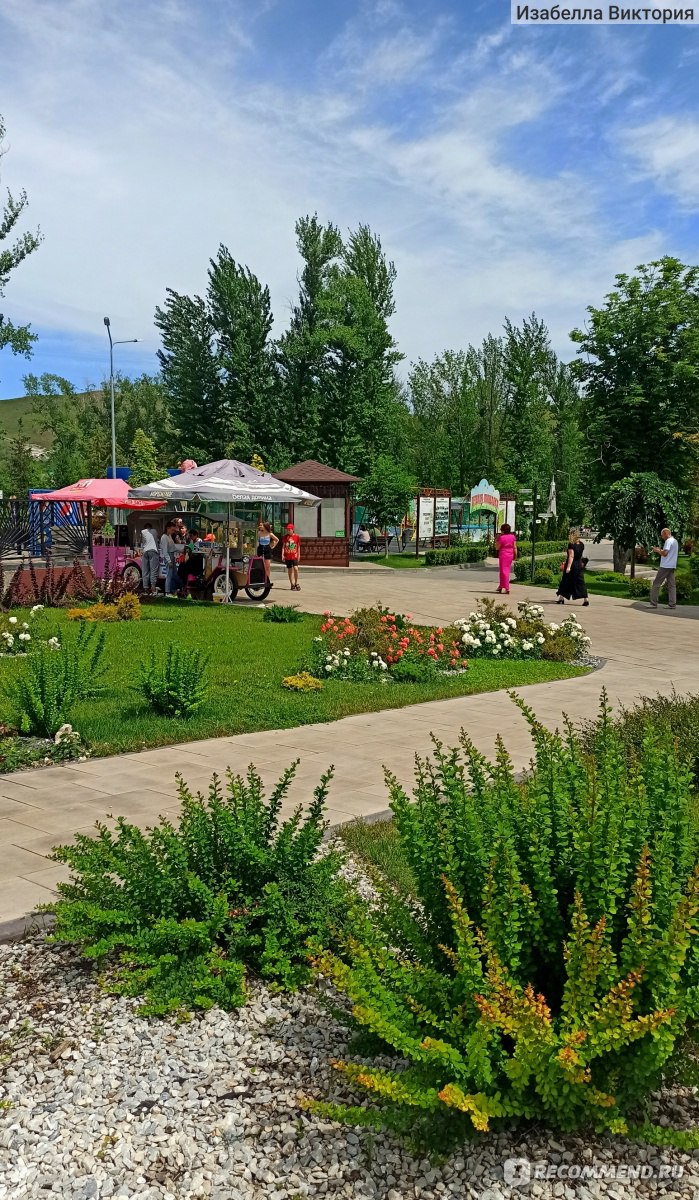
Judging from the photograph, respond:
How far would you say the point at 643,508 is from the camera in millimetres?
25812

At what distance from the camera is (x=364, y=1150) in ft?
8.70

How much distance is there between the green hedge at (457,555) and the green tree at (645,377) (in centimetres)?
922

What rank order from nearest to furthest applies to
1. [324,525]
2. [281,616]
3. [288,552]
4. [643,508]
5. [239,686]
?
1. [239,686]
2. [281,616]
3. [288,552]
4. [643,508]
5. [324,525]

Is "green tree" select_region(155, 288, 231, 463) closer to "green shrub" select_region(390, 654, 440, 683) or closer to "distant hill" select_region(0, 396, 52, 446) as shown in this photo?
"green shrub" select_region(390, 654, 440, 683)

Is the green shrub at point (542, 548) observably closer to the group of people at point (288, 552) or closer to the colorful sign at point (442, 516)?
A: the colorful sign at point (442, 516)

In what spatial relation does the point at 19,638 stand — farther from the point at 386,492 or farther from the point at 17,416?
the point at 17,416

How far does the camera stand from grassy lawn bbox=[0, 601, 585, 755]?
26.1ft

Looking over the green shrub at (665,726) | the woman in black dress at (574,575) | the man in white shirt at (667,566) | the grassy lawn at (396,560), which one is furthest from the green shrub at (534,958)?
the grassy lawn at (396,560)

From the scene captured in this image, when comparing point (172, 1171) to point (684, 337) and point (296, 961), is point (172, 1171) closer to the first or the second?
point (296, 961)

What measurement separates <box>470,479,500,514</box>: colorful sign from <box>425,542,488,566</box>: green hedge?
2472 millimetres

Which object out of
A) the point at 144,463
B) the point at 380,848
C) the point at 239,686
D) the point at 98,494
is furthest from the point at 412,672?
the point at 144,463


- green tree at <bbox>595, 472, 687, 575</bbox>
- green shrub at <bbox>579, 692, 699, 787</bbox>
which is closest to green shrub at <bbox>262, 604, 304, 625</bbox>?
green shrub at <bbox>579, 692, 699, 787</bbox>

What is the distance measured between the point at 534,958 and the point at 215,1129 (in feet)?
3.53

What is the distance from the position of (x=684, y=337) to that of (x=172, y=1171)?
27.2 meters
